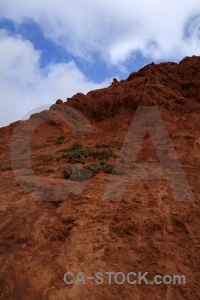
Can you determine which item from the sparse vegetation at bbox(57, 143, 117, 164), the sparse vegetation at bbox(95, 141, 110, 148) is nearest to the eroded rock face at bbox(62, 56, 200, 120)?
the sparse vegetation at bbox(95, 141, 110, 148)

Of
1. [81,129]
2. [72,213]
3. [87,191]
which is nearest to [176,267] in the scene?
[72,213]

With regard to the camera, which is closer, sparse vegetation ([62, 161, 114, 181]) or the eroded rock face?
sparse vegetation ([62, 161, 114, 181])

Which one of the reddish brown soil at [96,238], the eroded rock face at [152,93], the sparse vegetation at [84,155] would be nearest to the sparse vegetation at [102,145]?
the sparse vegetation at [84,155]

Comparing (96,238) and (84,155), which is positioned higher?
(84,155)

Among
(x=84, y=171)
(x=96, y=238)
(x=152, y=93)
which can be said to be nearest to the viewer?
(x=96, y=238)

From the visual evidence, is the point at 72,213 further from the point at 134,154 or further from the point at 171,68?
the point at 171,68

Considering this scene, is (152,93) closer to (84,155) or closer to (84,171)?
(84,155)

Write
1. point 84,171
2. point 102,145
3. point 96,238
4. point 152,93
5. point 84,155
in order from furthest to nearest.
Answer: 1. point 152,93
2. point 102,145
3. point 84,155
4. point 84,171
5. point 96,238

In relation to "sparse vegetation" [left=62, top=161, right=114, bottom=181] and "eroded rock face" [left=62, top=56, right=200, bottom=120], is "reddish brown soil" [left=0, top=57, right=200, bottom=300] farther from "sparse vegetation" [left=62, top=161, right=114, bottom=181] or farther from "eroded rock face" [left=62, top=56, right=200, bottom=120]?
"eroded rock face" [left=62, top=56, right=200, bottom=120]

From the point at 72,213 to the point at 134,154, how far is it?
5356mm

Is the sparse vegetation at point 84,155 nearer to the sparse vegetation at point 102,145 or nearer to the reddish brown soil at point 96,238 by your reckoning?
the reddish brown soil at point 96,238

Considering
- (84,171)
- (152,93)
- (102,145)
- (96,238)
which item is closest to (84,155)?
(102,145)

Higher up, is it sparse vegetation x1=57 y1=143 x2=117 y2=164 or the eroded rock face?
the eroded rock face

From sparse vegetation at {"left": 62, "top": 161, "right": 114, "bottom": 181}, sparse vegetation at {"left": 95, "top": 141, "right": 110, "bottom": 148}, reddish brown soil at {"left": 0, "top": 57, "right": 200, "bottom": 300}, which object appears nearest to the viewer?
reddish brown soil at {"left": 0, "top": 57, "right": 200, "bottom": 300}
